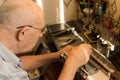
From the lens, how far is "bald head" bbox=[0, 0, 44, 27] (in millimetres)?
881

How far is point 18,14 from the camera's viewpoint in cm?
88

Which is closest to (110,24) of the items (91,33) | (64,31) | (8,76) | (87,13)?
(91,33)

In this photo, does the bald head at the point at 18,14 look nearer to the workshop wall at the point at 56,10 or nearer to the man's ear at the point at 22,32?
the man's ear at the point at 22,32

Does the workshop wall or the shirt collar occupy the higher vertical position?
the workshop wall

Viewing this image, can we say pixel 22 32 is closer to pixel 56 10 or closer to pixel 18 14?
pixel 18 14

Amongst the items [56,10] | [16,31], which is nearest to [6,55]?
[16,31]

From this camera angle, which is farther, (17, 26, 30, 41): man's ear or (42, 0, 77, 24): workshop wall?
(42, 0, 77, 24): workshop wall

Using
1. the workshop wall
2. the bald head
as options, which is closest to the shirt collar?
the bald head

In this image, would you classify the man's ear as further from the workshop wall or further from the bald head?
the workshop wall

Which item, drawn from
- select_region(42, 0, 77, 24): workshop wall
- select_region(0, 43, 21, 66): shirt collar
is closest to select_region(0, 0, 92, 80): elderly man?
select_region(0, 43, 21, 66): shirt collar

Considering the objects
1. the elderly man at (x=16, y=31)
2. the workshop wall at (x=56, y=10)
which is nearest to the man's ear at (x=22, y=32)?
the elderly man at (x=16, y=31)

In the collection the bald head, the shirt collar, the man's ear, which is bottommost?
the shirt collar

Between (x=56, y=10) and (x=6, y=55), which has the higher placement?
(x=56, y=10)

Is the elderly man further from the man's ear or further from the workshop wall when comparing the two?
the workshop wall
